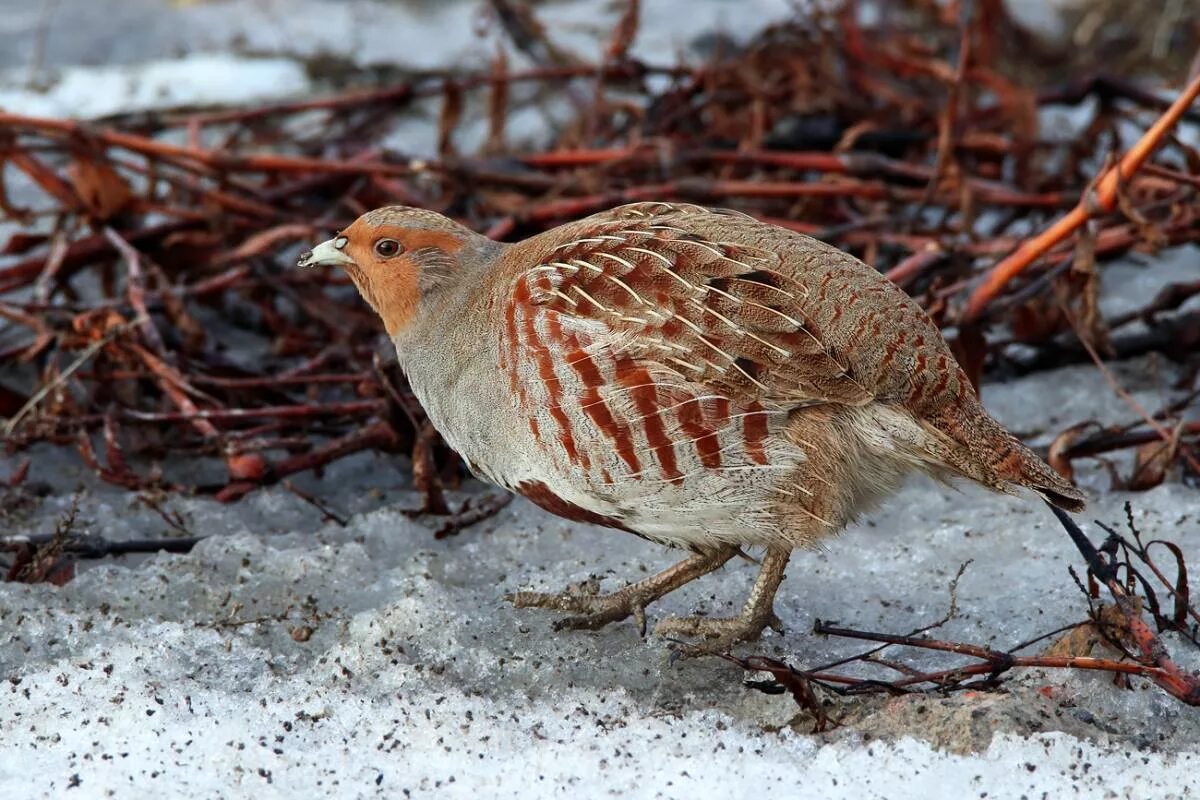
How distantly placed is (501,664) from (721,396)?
74cm

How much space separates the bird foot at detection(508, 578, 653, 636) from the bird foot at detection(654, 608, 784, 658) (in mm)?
73

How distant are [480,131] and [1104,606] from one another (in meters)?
4.44

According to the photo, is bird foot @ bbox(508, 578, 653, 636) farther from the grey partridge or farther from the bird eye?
the bird eye

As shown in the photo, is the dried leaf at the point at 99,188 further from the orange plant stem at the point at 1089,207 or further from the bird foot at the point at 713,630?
the orange plant stem at the point at 1089,207

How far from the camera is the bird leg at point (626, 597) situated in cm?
305

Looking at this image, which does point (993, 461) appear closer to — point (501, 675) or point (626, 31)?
point (501, 675)

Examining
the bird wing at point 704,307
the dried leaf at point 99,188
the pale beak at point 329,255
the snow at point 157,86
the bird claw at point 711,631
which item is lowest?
the bird claw at point 711,631

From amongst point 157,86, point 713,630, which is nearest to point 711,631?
point 713,630

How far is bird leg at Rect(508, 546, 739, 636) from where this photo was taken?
3049 mm

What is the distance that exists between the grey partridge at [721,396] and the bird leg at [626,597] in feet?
0.48

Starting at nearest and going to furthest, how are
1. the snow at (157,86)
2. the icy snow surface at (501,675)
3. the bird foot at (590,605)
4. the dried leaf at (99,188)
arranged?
1. the icy snow surface at (501,675)
2. the bird foot at (590,605)
3. the dried leaf at (99,188)
4. the snow at (157,86)

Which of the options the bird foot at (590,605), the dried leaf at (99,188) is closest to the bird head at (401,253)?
the bird foot at (590,605)

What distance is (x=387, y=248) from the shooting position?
321 cm

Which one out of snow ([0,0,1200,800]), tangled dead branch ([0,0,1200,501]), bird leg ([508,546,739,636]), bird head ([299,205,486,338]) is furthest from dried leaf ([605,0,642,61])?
bird leg ([508,546,739,636])
